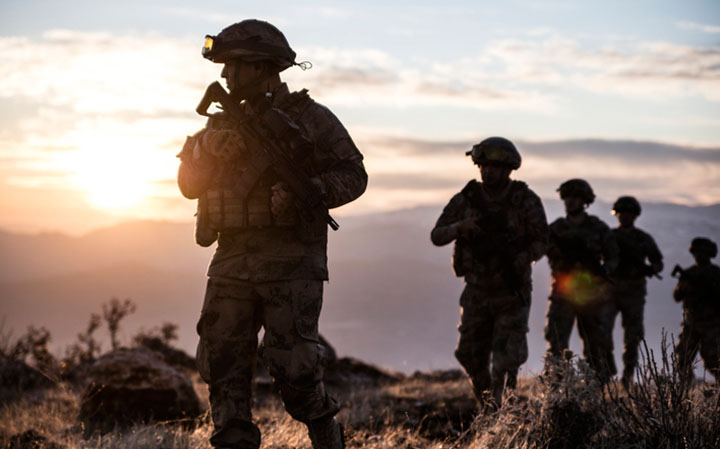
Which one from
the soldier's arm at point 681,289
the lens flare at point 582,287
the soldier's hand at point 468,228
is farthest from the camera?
the soldier's arm at point 681,289

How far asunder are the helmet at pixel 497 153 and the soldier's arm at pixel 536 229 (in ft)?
1.16

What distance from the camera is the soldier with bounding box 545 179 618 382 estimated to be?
9969 millimetres

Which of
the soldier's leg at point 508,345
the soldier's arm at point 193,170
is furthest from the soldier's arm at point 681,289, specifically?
the soldier's arm at point 193,170

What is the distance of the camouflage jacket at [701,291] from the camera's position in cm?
1088

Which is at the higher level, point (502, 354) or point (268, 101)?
point (268, 101)

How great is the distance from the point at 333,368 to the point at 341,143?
9.02m

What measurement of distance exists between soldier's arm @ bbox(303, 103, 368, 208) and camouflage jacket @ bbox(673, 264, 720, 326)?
24.3ft

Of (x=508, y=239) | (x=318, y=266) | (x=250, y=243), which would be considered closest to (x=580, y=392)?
(x=508, y=239)

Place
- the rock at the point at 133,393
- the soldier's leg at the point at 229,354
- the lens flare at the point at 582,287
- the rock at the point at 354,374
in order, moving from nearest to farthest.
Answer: the soldier's leg at the point at 229,354 → the rock at the point at 133,393 → the lens flare at the point at 582,287 → the rock at the point at 354,374

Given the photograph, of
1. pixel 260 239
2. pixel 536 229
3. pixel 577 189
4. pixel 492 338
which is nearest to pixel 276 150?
pixel 260 239

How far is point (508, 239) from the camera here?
23.6 feet

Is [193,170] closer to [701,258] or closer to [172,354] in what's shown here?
[701,258]

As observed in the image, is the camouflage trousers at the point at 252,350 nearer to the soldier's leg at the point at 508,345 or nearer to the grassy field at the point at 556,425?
the grassy field at the point at 556,425

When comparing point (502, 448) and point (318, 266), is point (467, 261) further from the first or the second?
point (318, 266)
